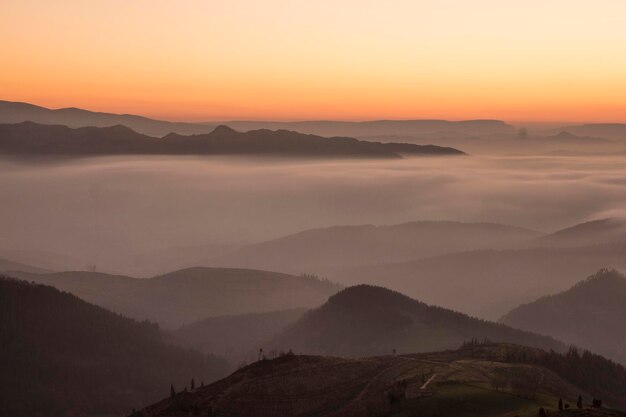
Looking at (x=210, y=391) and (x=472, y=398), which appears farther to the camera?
(x=210, y=391)

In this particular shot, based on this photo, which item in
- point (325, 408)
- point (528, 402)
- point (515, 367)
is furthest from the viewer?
point (515, 367)

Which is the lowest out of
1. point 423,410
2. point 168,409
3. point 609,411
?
point 168,409

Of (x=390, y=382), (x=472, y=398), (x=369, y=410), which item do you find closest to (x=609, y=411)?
(x=472, y=398)

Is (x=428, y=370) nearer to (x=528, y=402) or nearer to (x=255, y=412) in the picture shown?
(x=255, y=412)

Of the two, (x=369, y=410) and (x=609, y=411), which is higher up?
(x=609, y=411)

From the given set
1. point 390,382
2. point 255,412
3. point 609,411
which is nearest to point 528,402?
point 609,411

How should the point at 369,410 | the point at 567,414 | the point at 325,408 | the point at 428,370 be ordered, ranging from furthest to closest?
1. the point at 428,370
2. the point at 325,408
3. the point at 369,410
4. the point at 567,414

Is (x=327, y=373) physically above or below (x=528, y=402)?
below

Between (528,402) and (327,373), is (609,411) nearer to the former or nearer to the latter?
(528,402)

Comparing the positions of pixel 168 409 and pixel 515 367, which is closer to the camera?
pixel 168 409
